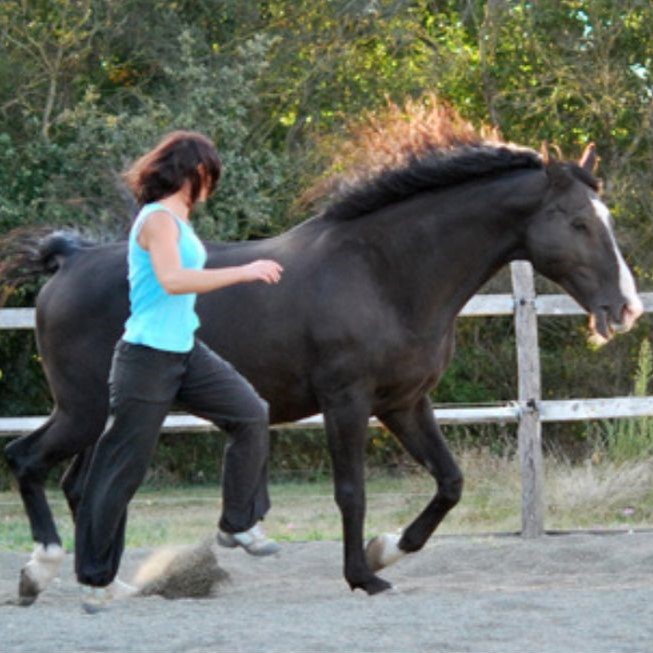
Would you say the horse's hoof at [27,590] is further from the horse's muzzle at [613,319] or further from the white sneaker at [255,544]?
the horse's muzzle at [613,319]

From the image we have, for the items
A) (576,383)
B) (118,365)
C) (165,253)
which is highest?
(165,253)

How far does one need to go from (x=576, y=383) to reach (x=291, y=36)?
4348 millimetres

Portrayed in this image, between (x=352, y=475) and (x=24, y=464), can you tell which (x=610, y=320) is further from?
(x=24, y=464)

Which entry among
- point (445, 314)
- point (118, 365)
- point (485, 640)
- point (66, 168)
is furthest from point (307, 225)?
point (66, 168)

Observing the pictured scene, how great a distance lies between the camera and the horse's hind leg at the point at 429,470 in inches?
315

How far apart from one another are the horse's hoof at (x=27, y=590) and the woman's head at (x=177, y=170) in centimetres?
194

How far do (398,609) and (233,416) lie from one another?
0.93 meters

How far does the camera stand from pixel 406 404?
7.88 meters

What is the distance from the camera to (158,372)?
6.34m

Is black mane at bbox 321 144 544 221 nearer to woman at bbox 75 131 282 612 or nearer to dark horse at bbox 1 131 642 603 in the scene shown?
dark horse at bbox 1 131 642 603

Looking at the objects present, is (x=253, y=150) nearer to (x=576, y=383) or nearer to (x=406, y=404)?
(x=576, y=383)

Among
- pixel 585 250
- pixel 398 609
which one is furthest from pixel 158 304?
pixel 585 250

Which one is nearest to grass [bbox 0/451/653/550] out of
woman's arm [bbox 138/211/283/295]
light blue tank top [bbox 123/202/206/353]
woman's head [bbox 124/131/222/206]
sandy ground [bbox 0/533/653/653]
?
sandy ground [bbox 0/533/653/653]

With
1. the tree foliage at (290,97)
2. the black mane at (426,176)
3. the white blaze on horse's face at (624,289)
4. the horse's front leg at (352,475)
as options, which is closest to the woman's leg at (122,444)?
the horse's front leg at (352,475)
